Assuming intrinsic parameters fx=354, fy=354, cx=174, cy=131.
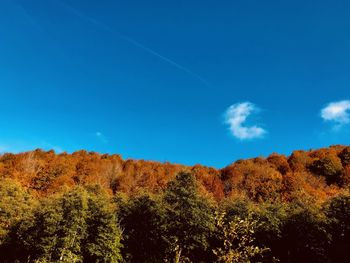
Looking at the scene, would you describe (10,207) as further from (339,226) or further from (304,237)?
(339,226)

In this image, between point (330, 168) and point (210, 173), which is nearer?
point (330, 168)

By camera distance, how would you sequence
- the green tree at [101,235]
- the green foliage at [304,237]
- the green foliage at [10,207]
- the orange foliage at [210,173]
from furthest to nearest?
1. the orange foliage at [210,173]
2. the green foliage at [10,207]
3. the green tree at [101,235]
4. the green foliage at [304,237]

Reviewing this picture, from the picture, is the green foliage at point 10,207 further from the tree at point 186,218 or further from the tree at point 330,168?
the tree at point 330,168

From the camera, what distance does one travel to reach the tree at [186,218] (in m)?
48.0

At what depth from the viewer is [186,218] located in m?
48.3

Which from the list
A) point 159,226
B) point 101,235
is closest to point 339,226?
point 159,226

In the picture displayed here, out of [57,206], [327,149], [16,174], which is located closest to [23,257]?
[57,206]

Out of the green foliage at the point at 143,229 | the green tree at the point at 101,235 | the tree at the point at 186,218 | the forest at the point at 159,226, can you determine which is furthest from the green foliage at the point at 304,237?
the green tree at the point at 101,235

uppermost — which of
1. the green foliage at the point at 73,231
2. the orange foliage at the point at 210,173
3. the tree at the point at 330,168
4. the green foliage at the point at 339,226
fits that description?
the tree at the point at 330,168

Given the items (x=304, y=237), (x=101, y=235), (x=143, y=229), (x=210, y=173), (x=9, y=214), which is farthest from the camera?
(x=210, y=173)

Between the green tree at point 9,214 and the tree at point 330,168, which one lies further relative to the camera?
the tree at point 330,168

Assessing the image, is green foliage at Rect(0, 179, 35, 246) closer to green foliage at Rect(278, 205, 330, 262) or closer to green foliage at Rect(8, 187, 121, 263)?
green foliage at Rect(8, 187, 121, 263)

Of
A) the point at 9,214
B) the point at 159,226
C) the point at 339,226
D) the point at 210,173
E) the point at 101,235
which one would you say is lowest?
the point at 101,235

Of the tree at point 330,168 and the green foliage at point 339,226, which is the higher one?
the tree at point 330,168
